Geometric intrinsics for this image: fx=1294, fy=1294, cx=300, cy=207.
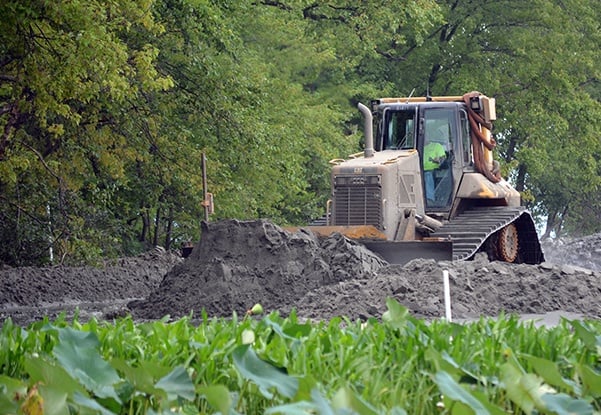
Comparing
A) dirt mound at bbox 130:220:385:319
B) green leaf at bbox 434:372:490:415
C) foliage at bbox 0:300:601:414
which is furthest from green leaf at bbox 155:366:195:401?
dirt mound at bbox 130:220:385:319

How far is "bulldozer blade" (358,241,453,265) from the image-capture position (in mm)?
19750

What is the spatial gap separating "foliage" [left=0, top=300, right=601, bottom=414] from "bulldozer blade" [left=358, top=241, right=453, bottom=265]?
13.0 metres

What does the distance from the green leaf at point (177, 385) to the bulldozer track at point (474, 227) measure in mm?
15556

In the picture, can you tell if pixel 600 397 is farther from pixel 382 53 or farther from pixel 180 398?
pixel 382 53

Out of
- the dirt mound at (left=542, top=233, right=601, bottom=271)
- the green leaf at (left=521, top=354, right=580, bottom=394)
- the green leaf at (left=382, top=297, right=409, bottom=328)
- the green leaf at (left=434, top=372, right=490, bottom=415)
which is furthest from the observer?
the dirt mound at (left=542, top=233, right=601, bottom=271)

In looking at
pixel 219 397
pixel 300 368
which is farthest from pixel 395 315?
pixel 219 397

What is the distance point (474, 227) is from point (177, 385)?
16.6 m

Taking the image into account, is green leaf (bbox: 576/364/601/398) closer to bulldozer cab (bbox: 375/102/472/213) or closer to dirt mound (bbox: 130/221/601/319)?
dirt mound (bbox: 130/221/601/319)

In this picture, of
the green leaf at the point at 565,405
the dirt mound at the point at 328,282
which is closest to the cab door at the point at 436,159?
the dirt mound at the point at 328,282

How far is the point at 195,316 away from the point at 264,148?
37.5ft

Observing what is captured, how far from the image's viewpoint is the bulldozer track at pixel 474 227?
20.3 metres

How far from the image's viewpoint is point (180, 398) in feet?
16.3

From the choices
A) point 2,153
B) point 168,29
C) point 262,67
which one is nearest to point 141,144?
point 168,29

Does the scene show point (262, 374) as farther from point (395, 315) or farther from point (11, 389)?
point (395, 315)
